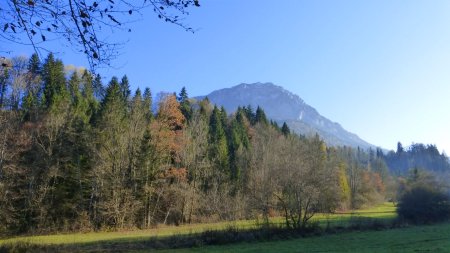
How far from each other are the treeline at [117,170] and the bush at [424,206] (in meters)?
11.0

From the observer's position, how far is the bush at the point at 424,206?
50.5 meters

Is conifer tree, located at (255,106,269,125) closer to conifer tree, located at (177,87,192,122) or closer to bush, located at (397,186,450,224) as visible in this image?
conifer tree, located at (177,87,192,122)

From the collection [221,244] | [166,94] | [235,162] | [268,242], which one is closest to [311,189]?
[268,242]

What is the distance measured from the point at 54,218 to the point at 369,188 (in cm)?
8123

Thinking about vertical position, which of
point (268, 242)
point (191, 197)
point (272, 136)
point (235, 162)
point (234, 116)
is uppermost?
point (234, 116)

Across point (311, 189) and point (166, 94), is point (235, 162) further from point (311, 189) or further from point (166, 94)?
point (311, 189)

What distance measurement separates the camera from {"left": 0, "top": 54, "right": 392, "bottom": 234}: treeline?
37562 millimetres

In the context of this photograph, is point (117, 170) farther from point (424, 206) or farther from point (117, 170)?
point (424, 206)

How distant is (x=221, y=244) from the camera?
98.4 feet

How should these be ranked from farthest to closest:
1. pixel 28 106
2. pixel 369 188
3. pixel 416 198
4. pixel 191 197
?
1. pixel 369 188
2. pixel 191 197
3. pixel 416 198
4. pixel 28 106

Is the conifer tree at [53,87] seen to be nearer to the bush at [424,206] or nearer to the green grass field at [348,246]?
the green grass field at [348,246]

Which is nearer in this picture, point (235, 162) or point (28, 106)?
point (28, 106)

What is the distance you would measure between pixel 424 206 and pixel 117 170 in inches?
1556

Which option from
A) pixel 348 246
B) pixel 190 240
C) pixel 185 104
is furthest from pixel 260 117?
pixel 348 246
